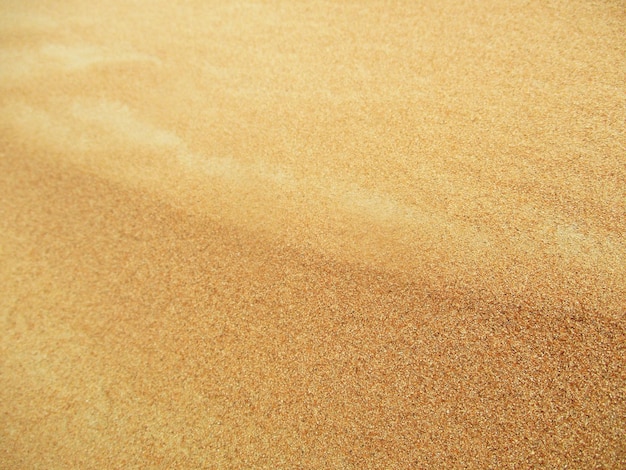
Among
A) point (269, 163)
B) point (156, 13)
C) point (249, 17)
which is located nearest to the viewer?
point (269, 163)

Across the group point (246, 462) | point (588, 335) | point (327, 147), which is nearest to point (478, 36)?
point (327, 147)

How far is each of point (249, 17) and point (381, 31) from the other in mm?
826

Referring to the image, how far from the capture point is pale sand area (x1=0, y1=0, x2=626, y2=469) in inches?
50.7

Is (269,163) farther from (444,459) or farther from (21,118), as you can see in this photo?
(21,118)

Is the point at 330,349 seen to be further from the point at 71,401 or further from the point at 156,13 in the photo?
the point at 156,13

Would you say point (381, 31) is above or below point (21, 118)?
above

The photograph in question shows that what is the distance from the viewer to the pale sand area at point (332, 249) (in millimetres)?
1288

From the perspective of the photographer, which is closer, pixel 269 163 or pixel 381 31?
pixel 269 163

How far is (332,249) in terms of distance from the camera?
1637mm

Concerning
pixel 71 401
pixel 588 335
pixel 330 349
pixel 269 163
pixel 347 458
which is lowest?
pixel 71 401

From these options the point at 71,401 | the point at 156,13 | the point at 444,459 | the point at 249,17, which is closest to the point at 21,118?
the point at 156,13

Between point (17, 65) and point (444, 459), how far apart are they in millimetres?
3151

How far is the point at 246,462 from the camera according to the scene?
1293 millimetres

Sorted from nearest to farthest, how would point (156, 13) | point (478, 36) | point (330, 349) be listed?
point (330, 349)
point (478, 36)
point (156, 13)
